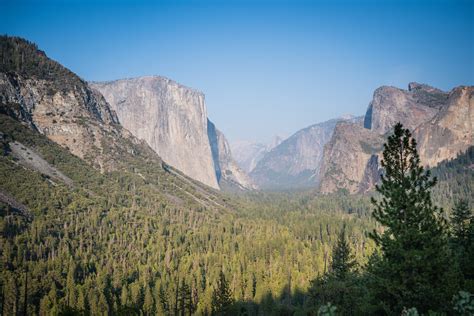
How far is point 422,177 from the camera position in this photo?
25938 millimetres

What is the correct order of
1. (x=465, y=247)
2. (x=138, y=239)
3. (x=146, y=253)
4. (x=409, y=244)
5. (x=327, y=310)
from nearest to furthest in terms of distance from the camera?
1. (x=327, y=310)
2. (x=409, y=244)
3. (x=465, y=247)
4. (x=146, y=253)
5. (x=138, y=239)

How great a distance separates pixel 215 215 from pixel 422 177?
161228 mm

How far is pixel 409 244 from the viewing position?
2541 centimetres

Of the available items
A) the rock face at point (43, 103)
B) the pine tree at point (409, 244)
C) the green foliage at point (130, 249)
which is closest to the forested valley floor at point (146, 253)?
the green foliage at point (130, 249)

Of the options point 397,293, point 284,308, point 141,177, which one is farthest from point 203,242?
point 397,293

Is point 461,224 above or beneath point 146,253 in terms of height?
above

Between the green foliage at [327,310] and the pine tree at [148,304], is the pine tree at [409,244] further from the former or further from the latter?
the pine tree at [148,304]

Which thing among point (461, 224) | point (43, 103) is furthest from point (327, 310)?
point (43, 103)

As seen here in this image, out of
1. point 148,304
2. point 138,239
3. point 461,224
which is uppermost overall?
point 461,224

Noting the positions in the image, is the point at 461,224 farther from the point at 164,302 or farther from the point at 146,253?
the point at 146,253

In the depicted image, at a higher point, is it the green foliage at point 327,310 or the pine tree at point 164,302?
the green foliage at point 327,310

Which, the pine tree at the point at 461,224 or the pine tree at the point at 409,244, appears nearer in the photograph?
the pine tree at the point at 409,244

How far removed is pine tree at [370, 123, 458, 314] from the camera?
2377cm

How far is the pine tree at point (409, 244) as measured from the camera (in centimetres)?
2377
